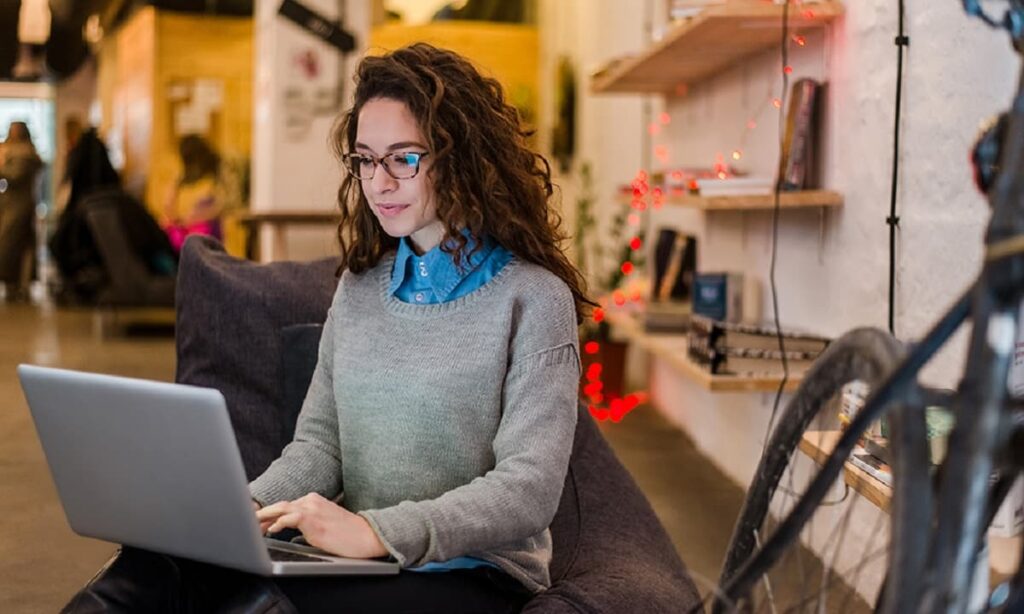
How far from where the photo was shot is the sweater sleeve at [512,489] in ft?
5.53

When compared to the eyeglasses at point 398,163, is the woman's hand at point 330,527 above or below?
below

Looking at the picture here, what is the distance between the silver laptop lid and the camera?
4.91 ft

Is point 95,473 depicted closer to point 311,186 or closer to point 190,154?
point 311,186

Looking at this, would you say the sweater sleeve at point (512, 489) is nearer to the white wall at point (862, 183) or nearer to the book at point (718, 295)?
the white wall at point (862, 183)

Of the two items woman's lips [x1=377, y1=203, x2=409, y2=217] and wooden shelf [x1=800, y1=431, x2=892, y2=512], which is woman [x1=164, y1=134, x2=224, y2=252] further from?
wooden shelf [x1=800, y1=431, x2=892, y2=512]

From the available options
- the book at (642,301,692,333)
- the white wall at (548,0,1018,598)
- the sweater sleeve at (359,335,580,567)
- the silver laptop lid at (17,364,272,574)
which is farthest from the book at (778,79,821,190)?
the silver laptop lid at (17,364,272,574)

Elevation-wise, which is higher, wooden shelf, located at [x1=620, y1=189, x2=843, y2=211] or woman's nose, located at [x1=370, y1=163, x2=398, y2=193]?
woman's nose, located at [x1=370, y1=163, x2=398, y2=193]

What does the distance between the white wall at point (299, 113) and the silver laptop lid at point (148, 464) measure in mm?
5425

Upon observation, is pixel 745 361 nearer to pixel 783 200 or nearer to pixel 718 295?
pixel 783 200

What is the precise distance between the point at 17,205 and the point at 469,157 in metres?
8.79

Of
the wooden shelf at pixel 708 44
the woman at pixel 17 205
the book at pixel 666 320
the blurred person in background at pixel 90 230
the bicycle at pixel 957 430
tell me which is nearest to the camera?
the bicycle at pixel 957 430

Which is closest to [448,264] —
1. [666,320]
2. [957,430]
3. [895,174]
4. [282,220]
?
[957,430]

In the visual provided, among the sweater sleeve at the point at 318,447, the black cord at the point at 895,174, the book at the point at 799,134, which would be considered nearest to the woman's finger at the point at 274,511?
the sweater sleeve at the point at 318,447

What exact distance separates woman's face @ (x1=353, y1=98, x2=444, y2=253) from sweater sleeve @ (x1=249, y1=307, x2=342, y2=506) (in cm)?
25
